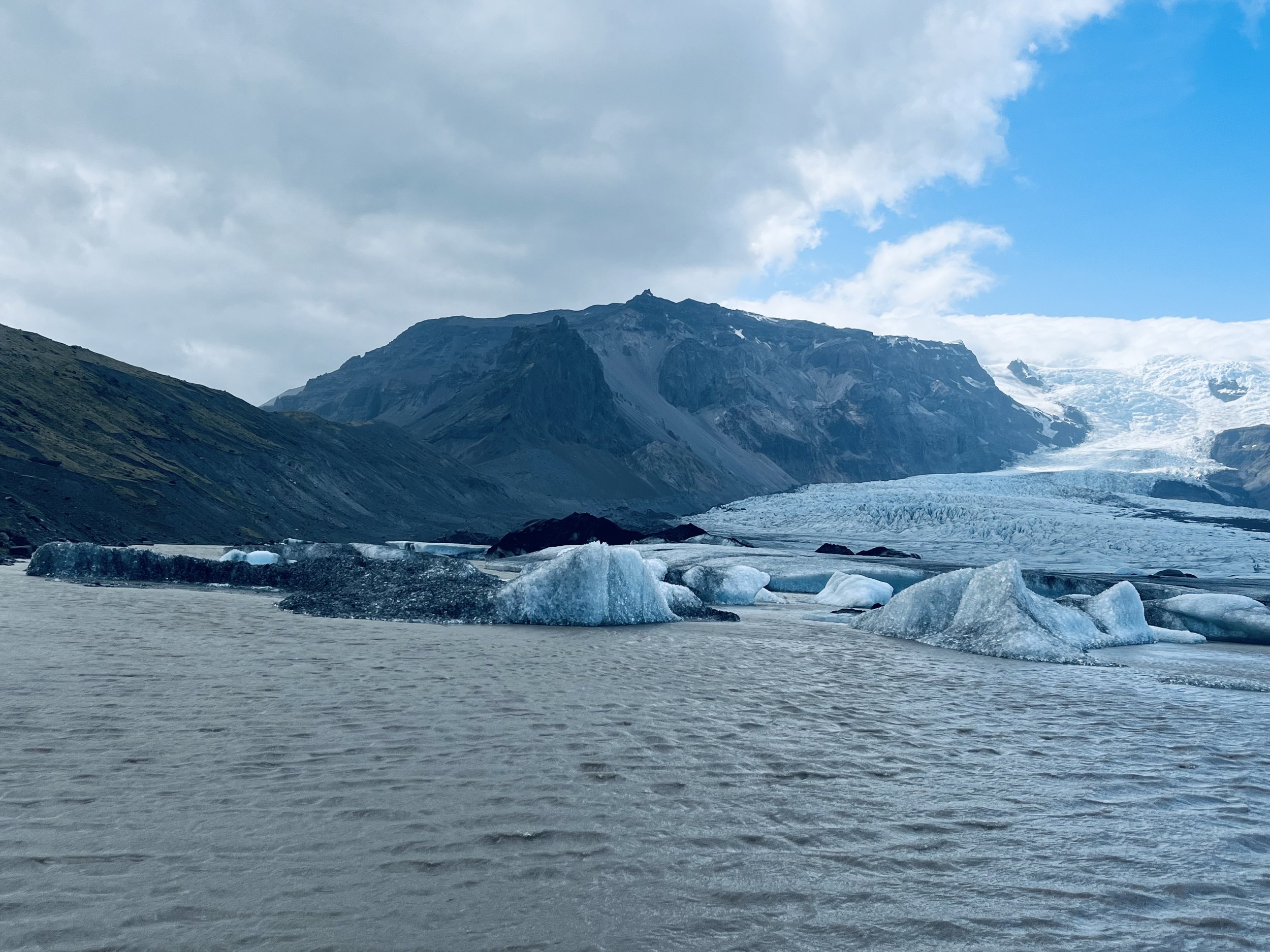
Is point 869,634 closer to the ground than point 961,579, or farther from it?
closer to the ground

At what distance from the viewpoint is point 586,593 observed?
60.7 feet

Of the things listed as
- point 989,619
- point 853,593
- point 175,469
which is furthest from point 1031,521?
point 175,469

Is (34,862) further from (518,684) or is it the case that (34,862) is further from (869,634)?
(869,634)

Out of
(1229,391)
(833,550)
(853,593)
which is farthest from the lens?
(1229,391)

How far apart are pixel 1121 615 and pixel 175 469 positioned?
5658cm

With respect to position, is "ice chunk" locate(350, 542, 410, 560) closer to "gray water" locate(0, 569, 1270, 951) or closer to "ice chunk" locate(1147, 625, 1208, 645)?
"gray water" locate(0, 569, 1270, 951)

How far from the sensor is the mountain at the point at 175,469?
44281mm

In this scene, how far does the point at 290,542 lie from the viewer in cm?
3250

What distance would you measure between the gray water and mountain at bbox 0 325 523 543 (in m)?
38.4

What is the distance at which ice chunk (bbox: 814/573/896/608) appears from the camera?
2612 centimetres

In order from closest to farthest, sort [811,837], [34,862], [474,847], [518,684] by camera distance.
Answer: [34,862]
[474,847]
[811,837]
[518,684]

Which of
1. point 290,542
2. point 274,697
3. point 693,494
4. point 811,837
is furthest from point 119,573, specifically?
point 693,494

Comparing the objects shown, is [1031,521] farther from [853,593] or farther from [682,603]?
[682,603]

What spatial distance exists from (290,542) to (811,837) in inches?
1219
